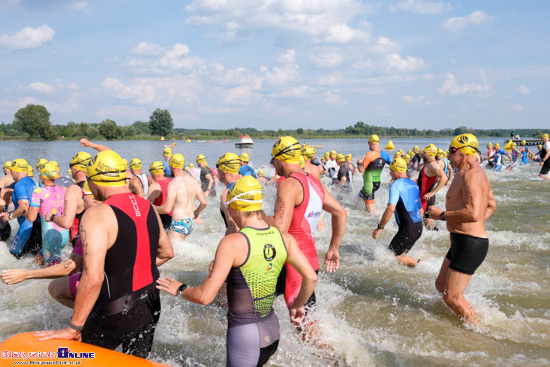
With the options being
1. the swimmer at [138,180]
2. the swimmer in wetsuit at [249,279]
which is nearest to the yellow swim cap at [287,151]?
the swimmer in wetsuit at [249,279]

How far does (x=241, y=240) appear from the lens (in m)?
2.43

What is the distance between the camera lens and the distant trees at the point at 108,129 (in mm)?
75175

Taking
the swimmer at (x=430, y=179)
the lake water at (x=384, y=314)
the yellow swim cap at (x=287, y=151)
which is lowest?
the lake water at (x=384, y=314)

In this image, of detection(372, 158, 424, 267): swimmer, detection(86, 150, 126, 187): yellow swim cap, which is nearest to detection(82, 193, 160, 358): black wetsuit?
detection(86, 150, 126, 187): yellow swim cap

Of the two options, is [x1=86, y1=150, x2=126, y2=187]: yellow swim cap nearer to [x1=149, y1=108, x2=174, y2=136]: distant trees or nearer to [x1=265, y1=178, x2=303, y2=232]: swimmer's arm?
[x1=265, y1=178, x2=303, y2=232]: swimmer's arm

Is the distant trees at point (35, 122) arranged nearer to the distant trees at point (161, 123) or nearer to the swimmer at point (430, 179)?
the distant trees at point (161, 123)

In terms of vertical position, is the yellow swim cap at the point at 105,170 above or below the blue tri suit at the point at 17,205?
above

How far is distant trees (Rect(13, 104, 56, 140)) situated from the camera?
74188mm

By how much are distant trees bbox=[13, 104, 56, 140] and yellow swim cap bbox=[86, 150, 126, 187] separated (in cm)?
8188

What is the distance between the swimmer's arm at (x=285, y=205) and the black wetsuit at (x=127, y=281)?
93cm

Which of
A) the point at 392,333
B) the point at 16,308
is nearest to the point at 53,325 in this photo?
the point at 16,308

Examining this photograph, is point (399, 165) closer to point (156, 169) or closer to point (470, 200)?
point (470, 200)

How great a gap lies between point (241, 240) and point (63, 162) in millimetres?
33894

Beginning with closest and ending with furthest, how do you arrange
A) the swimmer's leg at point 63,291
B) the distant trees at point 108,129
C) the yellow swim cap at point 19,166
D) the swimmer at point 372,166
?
1. the swimmer's leg at point 63,291
2. the yellow swim cap at point 19,166
3. the swimmer at point 372,166
4. the distant trees at point 108,129
